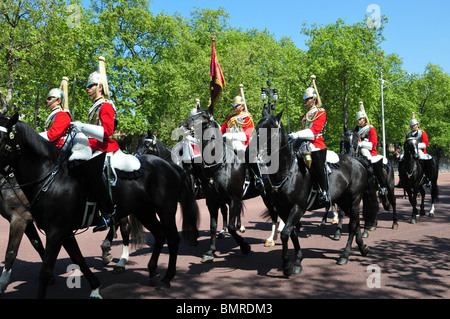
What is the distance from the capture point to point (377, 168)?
10805mm

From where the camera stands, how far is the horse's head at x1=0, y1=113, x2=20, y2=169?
4.27 meters

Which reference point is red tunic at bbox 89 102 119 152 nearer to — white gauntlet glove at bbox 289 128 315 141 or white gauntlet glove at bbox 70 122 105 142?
white gauntlet glove at bbox 70 122 105 142

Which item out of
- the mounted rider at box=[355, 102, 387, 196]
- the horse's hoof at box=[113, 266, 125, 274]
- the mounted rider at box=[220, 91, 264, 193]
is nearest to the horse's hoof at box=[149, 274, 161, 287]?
the horse's hoof at box=[113, 266, 125, 274]

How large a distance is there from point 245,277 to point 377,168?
20.7 feet

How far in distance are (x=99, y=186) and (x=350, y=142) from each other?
23.8ft

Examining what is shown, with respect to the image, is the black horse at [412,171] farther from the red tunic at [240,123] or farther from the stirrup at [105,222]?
the stirrup at [105,222]

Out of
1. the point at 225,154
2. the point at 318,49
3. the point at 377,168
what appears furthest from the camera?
the point at 318,49

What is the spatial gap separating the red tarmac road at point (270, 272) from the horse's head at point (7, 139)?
2.14m

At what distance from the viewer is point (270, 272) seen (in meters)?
6.46

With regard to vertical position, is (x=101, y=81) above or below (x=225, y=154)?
above

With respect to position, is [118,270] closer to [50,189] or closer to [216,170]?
[50,189]
